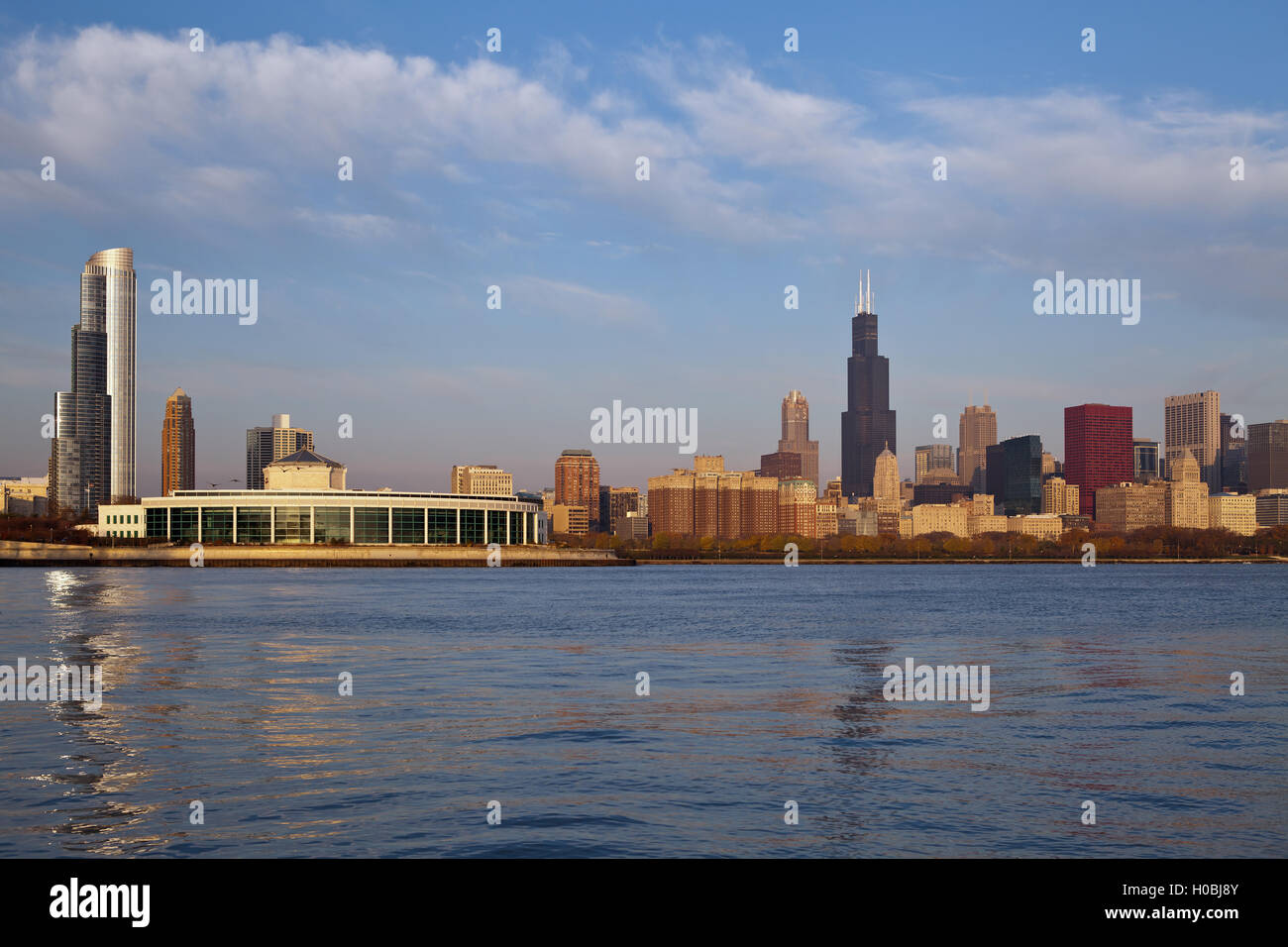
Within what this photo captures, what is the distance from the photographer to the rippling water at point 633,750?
57.9 feet

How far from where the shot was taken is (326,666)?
41.8 m

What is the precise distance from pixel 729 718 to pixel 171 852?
53.5ft

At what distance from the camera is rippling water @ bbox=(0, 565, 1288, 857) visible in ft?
57.9

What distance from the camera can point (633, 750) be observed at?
24.8m

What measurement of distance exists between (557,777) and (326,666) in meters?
22.3
